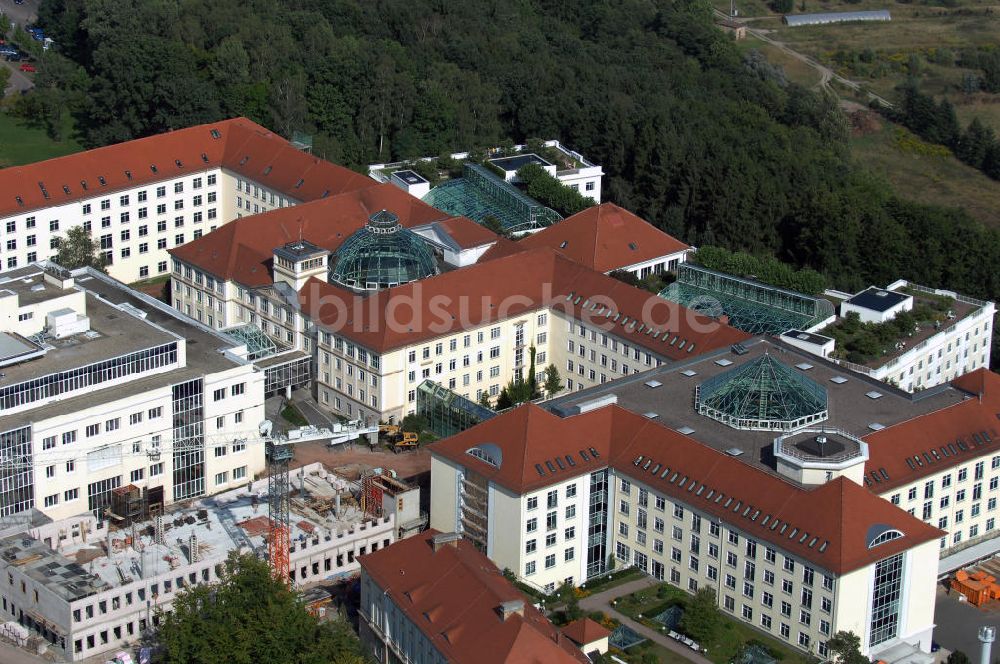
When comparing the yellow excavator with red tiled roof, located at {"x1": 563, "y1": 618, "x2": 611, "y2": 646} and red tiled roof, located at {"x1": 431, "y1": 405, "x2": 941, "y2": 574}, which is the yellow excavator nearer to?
red tiled roof, located at {"x1": 431, "y1": 405, "x2": 941, "y2": 574}

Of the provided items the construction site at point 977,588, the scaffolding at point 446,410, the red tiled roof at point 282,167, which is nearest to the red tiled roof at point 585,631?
the construction site at point 977,588

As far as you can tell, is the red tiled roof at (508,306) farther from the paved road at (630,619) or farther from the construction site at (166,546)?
the paved road at (630,619)

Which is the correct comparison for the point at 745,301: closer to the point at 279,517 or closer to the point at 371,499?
the point at 371,499

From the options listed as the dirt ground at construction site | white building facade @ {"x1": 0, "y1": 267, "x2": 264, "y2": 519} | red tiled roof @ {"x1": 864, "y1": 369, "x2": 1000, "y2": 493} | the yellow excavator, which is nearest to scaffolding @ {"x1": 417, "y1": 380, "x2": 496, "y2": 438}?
the yellow excavator

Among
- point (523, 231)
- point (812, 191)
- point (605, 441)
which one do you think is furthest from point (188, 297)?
point (812, 191)

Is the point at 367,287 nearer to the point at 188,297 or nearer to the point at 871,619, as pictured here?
the point at 188,297
